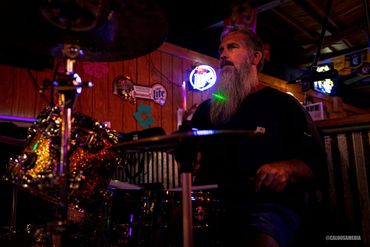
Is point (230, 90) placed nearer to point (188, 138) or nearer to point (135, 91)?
point (188, 138)

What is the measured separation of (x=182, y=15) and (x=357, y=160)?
2936mm

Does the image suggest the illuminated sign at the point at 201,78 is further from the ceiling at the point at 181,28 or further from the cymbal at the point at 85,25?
the cymbal at the point at 85,25

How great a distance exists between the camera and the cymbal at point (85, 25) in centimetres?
123

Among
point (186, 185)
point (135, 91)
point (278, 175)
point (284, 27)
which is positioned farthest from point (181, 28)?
point (186, 185)

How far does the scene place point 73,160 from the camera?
1.72 meters

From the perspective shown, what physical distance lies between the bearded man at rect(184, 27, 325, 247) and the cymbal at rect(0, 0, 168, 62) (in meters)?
0.55

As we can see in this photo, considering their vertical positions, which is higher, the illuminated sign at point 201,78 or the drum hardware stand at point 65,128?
the illuminated sign at point 201,78

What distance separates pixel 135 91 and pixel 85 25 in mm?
3031

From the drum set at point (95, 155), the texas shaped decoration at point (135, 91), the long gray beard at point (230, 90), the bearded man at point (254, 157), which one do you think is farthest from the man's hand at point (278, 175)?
the texas shaped decoration at point (135, 91)

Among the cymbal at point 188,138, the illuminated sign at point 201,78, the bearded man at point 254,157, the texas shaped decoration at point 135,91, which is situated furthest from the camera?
the illuminated sign at point 201,78

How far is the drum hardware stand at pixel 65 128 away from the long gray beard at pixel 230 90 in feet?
3.59

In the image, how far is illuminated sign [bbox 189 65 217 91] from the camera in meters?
4.95

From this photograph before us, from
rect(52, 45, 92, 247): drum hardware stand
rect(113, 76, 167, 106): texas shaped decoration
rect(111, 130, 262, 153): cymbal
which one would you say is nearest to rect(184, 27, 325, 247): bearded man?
rect(111, 130, 262, 153): cymbal

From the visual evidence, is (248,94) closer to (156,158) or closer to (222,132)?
(222,132)
